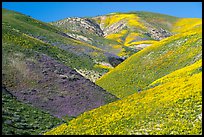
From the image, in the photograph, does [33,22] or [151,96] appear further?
[33,22]

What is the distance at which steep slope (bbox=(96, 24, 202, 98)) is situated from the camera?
57719 mm

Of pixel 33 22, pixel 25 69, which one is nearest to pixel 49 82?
pixel 25 69

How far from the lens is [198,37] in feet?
216

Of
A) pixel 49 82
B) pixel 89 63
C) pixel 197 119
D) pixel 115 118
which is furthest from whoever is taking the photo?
pixel 89 63

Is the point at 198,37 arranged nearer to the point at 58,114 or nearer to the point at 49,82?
the point at 49,82

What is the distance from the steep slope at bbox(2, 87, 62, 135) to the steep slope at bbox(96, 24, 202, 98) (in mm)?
19695

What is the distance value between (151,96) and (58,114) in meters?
10.1

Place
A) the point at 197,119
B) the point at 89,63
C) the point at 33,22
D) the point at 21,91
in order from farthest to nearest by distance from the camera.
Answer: the point at 33,22 < the point at 89,63 < the point at 21,91 < the point at 197,119

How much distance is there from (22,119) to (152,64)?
122 feet

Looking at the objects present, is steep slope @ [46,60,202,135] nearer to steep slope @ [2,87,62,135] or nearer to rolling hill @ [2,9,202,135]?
rolling hill @ [2,9,202,135]

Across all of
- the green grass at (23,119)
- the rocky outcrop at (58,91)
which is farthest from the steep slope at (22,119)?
the rocky outcrop at (58,91)

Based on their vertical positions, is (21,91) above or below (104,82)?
below

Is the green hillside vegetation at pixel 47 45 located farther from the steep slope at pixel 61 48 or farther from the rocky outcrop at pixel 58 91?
the rocky outcrop at pixel 58 91

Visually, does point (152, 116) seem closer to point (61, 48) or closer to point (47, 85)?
point (47, 85)
